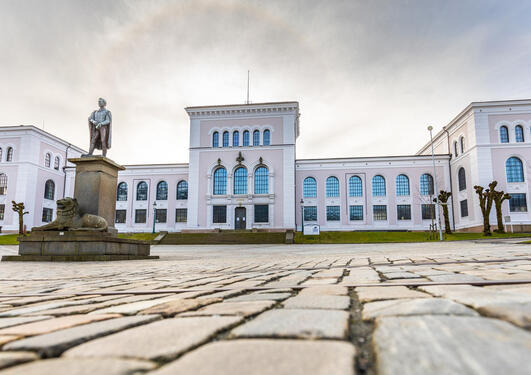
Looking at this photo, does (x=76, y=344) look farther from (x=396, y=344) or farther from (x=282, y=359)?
(x=396, y=344)

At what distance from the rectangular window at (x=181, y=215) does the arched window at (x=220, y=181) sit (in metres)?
6.50

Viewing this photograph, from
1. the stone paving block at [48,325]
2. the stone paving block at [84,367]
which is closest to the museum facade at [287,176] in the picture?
the stone paving block at [48,325]

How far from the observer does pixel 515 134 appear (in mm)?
39531

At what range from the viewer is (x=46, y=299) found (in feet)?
10.6

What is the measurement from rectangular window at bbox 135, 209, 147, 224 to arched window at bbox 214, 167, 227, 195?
11637 millimetres

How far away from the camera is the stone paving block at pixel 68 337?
1303 millimetres

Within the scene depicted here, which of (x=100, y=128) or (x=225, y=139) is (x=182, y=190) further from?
(x=100, y=128)

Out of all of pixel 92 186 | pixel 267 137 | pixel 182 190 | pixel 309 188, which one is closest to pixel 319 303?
pixel 92 186

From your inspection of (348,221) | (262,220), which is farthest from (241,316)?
(348,221)

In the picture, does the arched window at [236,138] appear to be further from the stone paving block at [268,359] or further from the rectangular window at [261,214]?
the stone paving block at [268,359]

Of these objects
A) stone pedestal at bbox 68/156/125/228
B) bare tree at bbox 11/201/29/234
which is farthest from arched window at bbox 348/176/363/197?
bare tree at bbox 11/201/29/234

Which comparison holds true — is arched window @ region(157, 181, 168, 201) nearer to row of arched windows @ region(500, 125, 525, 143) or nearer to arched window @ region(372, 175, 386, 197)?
arched window @ region(372, 175, 386, 197)

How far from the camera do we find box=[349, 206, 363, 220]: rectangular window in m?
44.8

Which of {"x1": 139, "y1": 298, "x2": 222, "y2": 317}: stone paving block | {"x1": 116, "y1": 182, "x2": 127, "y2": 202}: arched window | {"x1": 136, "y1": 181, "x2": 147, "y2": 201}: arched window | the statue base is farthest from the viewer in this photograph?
{"x1": 116, "y1": 182, "x2": 127, "y2": 202}: arched window
